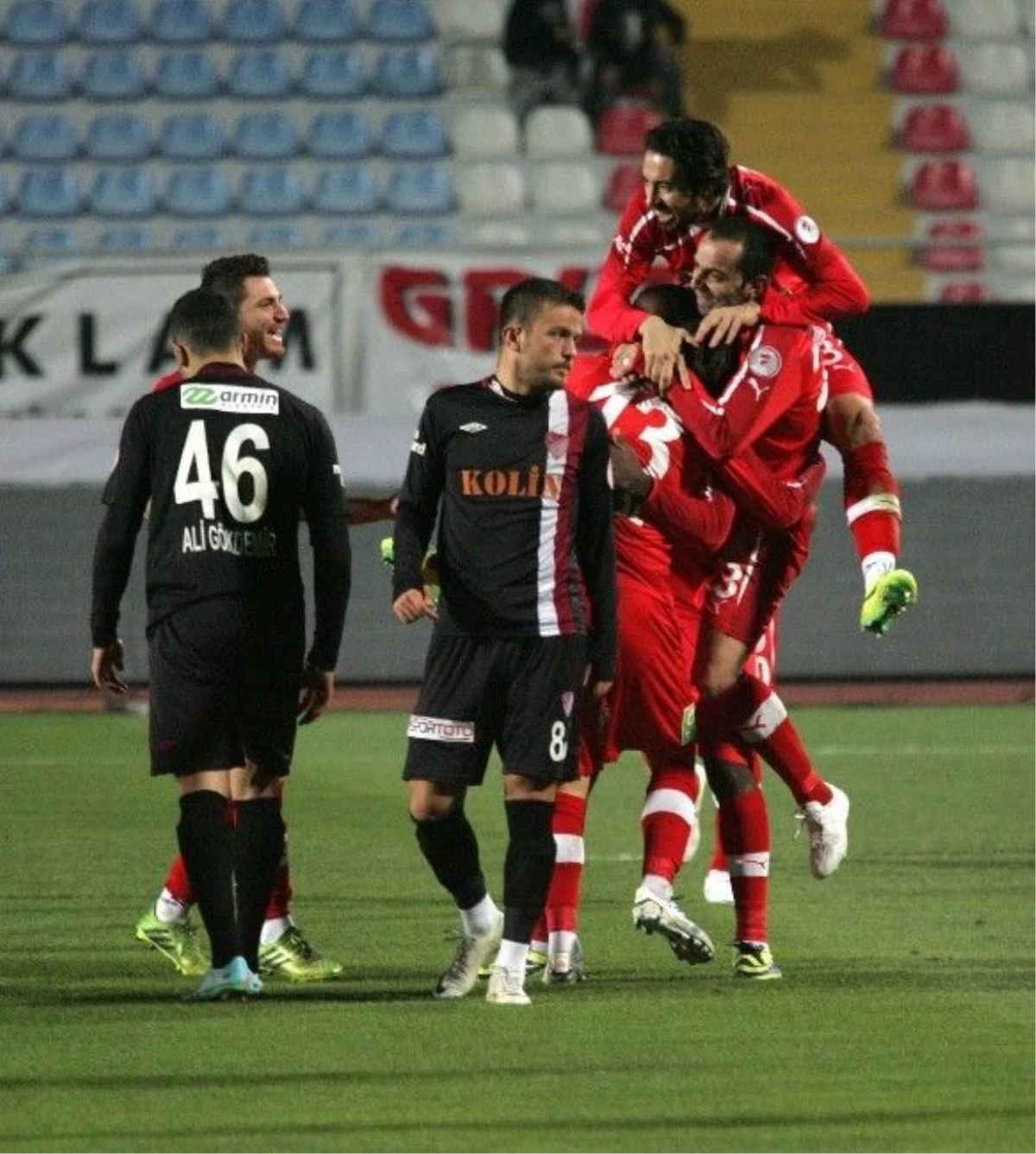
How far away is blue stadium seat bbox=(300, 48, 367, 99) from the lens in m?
21.2

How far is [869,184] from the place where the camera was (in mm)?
21672

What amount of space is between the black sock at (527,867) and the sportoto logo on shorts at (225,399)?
3.72ft

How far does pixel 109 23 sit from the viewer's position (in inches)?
829

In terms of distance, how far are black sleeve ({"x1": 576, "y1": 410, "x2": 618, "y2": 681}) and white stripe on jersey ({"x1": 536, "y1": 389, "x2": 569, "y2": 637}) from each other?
0.25 feet

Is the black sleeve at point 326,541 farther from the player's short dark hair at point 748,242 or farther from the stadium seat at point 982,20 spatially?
the stadium seat at point 982,20

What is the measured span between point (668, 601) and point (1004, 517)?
10199mm

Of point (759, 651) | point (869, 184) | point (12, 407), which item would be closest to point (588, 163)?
point (869, 184)

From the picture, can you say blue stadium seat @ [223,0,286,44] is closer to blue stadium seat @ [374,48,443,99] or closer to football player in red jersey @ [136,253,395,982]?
blue stadium seat @ [374,48,443,99]

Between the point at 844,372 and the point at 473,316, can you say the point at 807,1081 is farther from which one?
the point at 473,316

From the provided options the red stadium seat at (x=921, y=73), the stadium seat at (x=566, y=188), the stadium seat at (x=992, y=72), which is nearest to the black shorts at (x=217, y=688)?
the stadium seat at (x=566, y=188)

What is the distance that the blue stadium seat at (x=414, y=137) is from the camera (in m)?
21.1

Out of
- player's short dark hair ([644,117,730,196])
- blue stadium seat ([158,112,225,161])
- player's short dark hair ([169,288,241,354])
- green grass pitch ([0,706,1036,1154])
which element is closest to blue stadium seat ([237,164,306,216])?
blue stadium seat ([158,112,225,161])

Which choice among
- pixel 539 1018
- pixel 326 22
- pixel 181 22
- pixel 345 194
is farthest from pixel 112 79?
pixel 539 1018

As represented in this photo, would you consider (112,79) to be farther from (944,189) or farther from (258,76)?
(944,189)
